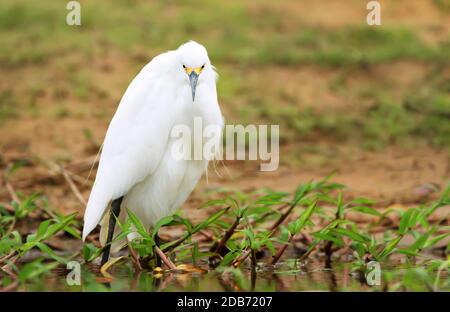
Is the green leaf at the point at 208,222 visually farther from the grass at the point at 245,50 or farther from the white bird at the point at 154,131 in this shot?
the grass at the point at 245,50

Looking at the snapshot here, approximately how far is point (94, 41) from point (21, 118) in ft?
6.51

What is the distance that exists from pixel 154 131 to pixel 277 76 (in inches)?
203

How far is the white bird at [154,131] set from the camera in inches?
208

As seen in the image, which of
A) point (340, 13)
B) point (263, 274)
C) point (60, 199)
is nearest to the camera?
point (263, 274)

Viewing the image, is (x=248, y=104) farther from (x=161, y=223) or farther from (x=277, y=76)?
(x=161, y=223)

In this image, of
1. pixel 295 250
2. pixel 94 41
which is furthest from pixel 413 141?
pixel 94 41

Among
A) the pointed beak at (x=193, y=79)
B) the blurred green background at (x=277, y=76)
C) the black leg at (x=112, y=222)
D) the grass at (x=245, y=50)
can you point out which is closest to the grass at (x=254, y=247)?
the black leg at (x=112, y=222)

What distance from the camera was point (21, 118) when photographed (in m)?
9.32

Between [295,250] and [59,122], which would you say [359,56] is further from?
[295,250]

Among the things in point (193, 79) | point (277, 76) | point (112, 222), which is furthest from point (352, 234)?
point (277, 76)

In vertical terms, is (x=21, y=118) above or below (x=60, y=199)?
above
